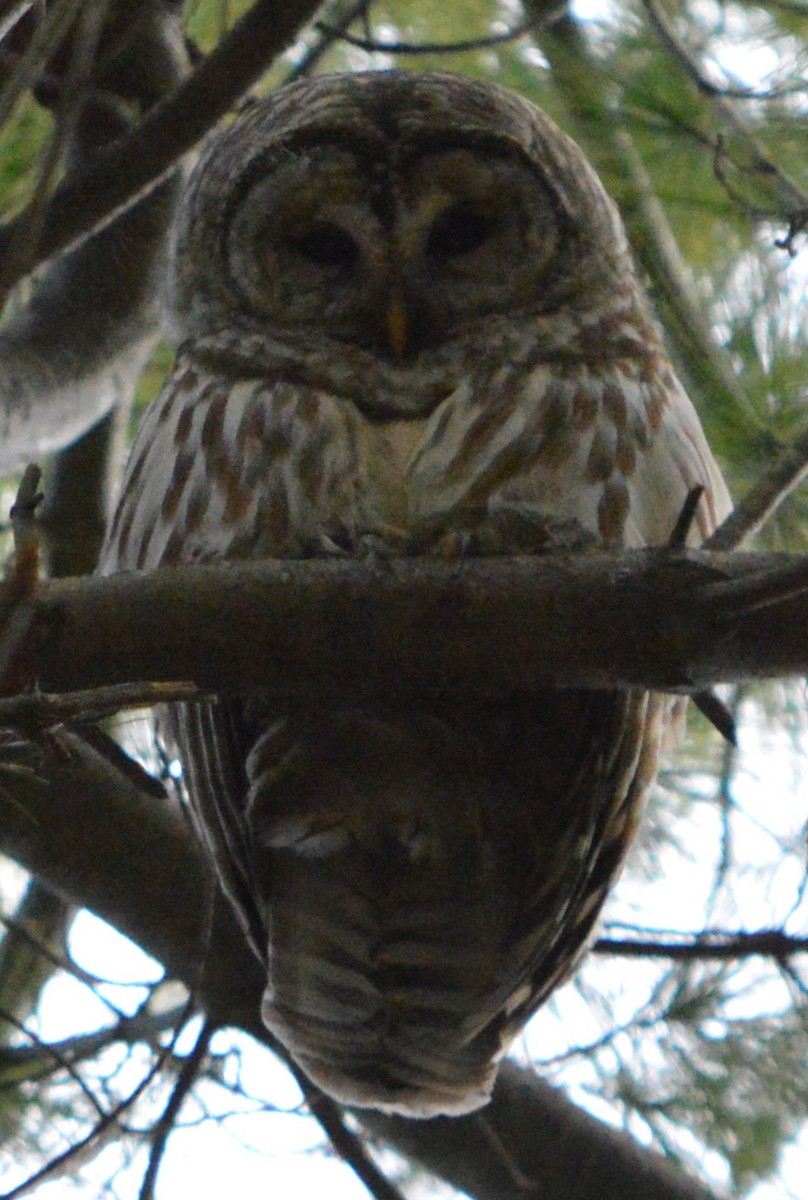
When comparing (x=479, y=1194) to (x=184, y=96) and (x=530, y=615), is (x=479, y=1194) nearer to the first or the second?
(x=530, y=615)

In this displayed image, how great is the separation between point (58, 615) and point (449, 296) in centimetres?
129

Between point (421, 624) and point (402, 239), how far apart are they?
1.22 m

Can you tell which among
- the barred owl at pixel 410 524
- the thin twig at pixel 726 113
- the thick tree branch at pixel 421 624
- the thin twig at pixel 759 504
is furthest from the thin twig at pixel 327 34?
the thick tree branch at pixel 421 624

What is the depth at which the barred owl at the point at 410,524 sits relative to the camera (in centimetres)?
258

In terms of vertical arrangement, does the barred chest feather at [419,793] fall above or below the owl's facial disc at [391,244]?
below

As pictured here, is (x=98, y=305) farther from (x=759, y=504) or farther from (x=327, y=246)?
(x=759, y=504)

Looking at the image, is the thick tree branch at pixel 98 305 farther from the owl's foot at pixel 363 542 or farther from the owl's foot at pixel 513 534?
the owl's foot at pixel 513 534

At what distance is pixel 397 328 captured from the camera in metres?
2.87

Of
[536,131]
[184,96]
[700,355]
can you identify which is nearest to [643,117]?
[536,131]

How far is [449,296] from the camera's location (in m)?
2.96

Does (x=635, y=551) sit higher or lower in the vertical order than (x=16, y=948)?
higher

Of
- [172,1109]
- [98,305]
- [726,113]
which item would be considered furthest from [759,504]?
[98,305]

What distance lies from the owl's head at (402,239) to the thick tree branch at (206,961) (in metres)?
0.82

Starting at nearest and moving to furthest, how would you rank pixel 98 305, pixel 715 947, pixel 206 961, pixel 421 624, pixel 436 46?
1. pixel 421 624
2. pixel 715 947
3. pixel 206 961
4. pixel 436 46
5. pixel 98 305
